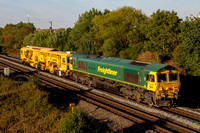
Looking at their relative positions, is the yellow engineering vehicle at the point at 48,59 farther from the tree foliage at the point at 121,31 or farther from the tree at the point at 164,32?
the tree at the point at 164,32

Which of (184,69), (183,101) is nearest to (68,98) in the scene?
(183,101)

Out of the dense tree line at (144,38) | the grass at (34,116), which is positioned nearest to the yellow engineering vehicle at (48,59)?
the grass at (34,116)

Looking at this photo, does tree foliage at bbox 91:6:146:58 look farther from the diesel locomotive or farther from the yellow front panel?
the yellow front panel

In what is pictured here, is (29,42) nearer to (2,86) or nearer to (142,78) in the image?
(2,86)

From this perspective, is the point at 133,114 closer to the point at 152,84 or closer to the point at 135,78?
the point at 152,84

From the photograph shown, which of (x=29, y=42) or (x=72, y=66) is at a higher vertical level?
(x=29, y=42)

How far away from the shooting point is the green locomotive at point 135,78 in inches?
607

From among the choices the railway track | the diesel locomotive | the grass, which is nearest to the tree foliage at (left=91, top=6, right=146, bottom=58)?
the diesel locomotive

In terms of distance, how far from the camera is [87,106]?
52.8 ft

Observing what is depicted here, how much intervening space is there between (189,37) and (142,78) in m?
11.9

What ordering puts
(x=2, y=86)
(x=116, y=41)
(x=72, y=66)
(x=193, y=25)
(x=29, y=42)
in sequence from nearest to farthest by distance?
(x=2, y=86), (x=193, y=25), (x=72, y=66), (x=116, y=41), (x=29, y=42)

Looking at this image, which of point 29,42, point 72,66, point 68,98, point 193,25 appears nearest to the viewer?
point 68,98

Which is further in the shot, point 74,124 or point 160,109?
point 160,109

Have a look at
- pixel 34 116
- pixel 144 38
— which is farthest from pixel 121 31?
pixel 34 116
